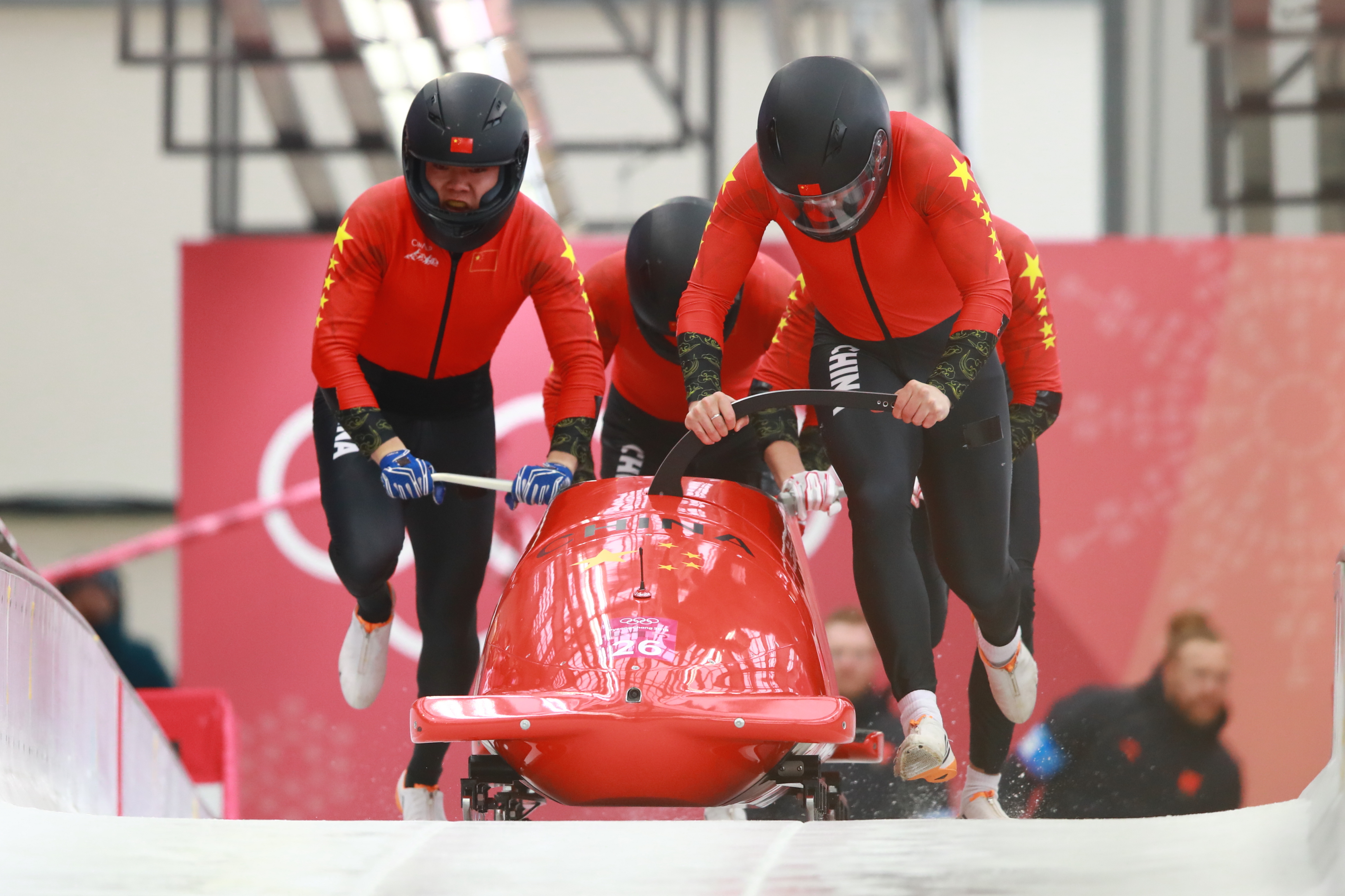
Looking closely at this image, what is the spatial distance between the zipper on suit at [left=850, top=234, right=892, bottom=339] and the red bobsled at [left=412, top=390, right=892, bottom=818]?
13.7 inches

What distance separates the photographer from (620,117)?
10.9m

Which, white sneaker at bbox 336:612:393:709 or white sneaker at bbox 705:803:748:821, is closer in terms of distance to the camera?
white sneaker at bbox 336:612:393:709

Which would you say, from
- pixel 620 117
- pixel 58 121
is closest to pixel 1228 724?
pixel 620 117

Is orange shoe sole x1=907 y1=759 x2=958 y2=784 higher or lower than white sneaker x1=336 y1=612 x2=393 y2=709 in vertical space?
lower

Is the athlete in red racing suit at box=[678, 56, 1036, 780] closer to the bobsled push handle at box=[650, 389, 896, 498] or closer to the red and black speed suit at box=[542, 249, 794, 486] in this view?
the bobsled push handle at box=[650, 389, 896, 498]

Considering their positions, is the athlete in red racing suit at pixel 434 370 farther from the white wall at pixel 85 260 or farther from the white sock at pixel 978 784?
the white wall at pixel 85 260

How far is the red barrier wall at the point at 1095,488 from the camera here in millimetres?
5391

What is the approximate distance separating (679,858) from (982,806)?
2128 millimetres

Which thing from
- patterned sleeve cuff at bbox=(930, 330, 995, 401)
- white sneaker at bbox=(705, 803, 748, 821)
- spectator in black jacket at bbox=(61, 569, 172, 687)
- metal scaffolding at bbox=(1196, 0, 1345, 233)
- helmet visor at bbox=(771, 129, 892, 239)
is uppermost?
metal scaffolding at bbox=(1196, 0, 1345, 233)

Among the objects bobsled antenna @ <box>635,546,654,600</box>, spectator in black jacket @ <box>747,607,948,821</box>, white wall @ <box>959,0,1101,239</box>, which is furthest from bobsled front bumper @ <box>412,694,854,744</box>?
white wall @ <box>959,0,1101,239</box>

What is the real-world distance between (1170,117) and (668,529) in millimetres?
5957

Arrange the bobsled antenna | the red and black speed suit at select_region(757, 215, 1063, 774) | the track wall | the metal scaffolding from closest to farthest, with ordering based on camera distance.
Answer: the bobsled antenna → the track wall → the red and black speed suit at select_region(757, 215, 1063, 774) → the metal scaffolding

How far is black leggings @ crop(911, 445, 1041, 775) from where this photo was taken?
3.68 m

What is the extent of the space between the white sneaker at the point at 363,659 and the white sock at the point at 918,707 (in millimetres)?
1386
